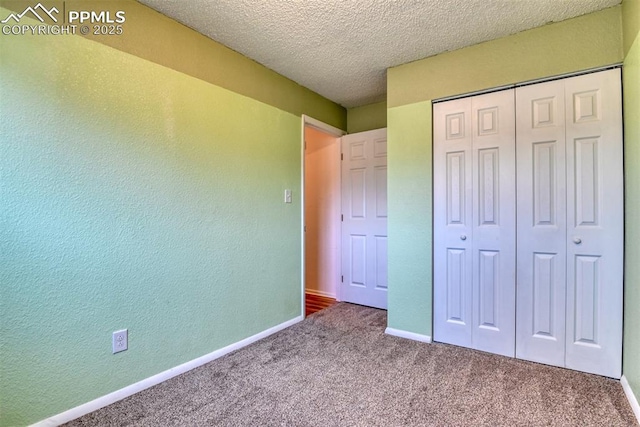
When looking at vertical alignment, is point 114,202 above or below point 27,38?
below

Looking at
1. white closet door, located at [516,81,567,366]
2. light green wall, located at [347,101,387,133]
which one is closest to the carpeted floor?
white closet door, located at [516,81,567,366]

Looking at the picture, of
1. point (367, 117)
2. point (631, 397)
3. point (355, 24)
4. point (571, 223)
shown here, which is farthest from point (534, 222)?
point (367, 117)

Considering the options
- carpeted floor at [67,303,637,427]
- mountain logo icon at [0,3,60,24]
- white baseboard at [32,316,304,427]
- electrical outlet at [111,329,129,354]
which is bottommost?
carpeted floor at [67,303,637,427]

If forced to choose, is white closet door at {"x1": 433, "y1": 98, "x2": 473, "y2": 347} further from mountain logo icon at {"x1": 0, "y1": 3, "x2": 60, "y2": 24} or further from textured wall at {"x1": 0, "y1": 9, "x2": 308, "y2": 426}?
mountain logo icon at {"x1": 0, "y1": 3, "x2": 60, "y2": 24}

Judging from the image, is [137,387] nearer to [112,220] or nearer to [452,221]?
[112,220]

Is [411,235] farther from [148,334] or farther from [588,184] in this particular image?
[148,334]

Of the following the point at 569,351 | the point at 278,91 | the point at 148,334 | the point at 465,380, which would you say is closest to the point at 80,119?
the point at 148,334

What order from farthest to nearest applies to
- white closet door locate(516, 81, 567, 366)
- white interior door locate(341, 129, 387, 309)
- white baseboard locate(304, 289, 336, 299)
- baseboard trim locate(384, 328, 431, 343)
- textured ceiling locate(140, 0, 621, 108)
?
white baseboard locate(304, 289, 336, 299) < white interior door locate(341, 129, 387, 309) < baseboard trim locate(384, 328, 431, 343) < white closet door locate(516, 81, 567, 366) < textured ceiling locate(140, 0, 621, 108)

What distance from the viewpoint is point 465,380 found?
74.0 inches

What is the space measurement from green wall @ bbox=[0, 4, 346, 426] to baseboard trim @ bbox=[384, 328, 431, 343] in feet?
3.74

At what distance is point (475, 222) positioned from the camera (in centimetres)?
230

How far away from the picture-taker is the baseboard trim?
2467 millimetres

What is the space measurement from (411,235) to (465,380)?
43.2 inches

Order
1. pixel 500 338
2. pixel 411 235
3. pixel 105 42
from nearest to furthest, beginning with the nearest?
1. pixel 105 42
2. pixel 500 338
3. pixel 411 235
